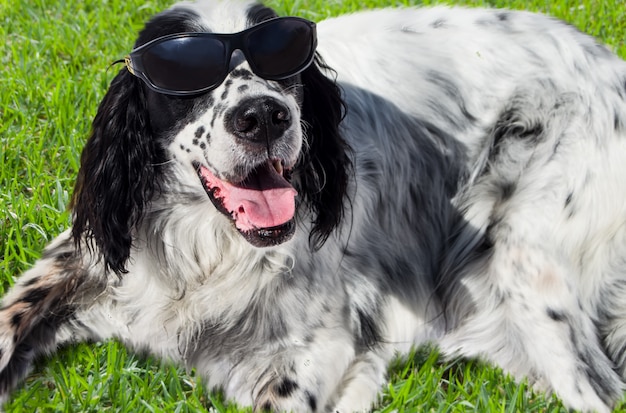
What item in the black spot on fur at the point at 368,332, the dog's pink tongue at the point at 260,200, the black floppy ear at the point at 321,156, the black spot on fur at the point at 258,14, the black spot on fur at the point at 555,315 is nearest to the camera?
the dog's pink tongue at the point at 260,200

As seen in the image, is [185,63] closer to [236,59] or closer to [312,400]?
[236,59]

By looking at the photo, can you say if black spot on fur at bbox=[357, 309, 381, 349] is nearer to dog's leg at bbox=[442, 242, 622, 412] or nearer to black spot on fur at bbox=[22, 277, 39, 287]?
dog's leg at bbox=[442, 242, 622, 412]

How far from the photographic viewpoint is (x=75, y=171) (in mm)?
4652

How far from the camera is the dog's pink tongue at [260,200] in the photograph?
127 inches

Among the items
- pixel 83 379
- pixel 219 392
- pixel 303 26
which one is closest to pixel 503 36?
pixel 303 26

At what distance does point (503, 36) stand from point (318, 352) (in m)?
1.61

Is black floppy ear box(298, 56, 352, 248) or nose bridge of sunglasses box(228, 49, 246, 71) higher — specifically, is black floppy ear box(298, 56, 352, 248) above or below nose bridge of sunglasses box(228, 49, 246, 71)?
below

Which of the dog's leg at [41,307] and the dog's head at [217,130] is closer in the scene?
the dog's head at [217,130]

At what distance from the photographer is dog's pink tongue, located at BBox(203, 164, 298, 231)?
321 cm

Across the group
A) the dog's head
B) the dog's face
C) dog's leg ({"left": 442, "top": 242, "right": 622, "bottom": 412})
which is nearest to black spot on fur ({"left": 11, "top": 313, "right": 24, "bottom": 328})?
the dog's head

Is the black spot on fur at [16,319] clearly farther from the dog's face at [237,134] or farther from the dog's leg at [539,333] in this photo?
the dog's leg at [539,333]

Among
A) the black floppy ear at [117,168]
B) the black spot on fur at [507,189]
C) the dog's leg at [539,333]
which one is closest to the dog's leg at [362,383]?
the dog's leg at [539,333]

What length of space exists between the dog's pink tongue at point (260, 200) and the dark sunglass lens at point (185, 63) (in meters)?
0.34

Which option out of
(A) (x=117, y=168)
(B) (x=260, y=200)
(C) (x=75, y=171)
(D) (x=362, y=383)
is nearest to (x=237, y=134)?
(B) (x=260, y=200)
